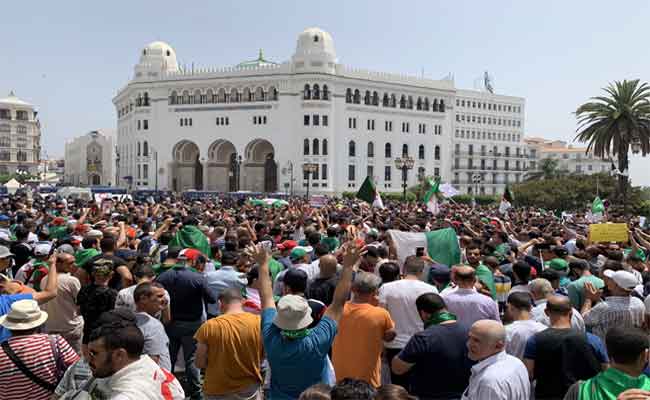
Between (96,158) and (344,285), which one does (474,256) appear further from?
(96,158)

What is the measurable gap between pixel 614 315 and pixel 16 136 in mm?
125520

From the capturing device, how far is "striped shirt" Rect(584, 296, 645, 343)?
6.28m

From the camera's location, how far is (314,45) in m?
70.5

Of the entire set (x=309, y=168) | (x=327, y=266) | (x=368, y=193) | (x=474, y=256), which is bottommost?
(x=474, y=256)

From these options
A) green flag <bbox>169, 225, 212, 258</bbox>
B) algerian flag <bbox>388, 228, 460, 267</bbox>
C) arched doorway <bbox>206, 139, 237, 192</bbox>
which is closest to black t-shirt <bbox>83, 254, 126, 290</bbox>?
green flag <bbox>169, 225, 212, 258</bbox>

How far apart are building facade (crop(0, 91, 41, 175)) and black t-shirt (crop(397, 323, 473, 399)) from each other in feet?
395

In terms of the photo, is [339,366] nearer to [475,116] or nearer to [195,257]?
[195,257]

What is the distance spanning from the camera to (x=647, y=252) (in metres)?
11.8

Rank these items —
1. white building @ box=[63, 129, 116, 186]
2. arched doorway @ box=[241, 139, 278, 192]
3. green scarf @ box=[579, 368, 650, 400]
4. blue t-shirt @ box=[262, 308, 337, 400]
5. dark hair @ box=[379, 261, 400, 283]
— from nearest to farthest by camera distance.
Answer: green scarf @ box=[579, 368, 650, 400] → blue t-shirt @ box=[262, 308, 337, 400] → dark hair @ box=[379, 261, 400, 283] → arched doorway @ box=[241, 139, 278, 192] → white building @ box=[63, 129, 116, 186]

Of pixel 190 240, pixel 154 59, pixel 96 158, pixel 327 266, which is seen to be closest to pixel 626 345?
pixel 327 266

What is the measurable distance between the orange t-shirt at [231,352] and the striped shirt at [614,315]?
139 inches

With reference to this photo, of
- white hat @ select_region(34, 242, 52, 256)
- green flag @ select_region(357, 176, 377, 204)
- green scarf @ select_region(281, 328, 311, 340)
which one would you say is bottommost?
green scarf @ select_region(281, 328, 311, 340)

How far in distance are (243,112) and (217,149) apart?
6.63m

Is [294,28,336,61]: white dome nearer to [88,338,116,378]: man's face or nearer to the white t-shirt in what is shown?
the white t-shirt
